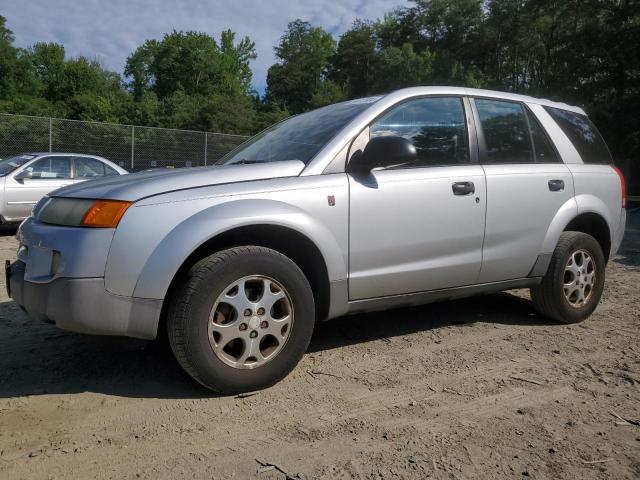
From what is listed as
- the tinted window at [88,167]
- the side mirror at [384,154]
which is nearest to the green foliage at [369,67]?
A: the tinted window at [88,167]

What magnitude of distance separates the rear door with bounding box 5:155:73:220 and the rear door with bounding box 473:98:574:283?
7767 mm

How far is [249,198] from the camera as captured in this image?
117 inches

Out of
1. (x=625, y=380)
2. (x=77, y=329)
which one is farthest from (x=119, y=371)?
(x=625, y=380)

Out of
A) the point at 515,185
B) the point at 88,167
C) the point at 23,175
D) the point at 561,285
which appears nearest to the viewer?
the point at 515,185

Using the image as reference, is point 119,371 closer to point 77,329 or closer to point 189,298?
point 77,329

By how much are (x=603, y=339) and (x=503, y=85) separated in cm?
5222

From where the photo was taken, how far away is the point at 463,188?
12.0ft

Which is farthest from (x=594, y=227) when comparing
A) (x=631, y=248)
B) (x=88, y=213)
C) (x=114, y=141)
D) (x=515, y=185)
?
(x=114, y=141)

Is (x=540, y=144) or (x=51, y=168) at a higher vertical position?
(x=51, y=168)

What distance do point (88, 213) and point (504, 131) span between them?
2.98 meters

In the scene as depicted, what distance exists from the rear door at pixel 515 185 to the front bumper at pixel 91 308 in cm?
232

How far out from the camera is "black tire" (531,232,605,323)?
4215mm

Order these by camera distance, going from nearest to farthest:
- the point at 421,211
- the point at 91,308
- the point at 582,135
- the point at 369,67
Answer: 1. the point at 91,308
2. the point at 421,211
3. the point at 582,135
4. the point at 369,67

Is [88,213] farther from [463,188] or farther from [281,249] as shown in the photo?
[463,188]
